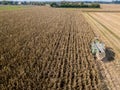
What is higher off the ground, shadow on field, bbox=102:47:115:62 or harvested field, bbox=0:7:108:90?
harvested field, bbox=0:7:108:90

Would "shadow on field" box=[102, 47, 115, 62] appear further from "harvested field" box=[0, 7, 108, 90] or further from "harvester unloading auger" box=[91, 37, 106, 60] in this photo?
"harvested field" box=[0, 7, 108, 90]

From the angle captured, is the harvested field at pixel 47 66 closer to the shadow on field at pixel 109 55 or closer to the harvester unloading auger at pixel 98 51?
the harvester unloading auger at pixel 98 51

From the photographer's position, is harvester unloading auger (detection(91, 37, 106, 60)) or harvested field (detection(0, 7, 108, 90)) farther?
harvester unloading auger (detection(91, 37, 106, 60))

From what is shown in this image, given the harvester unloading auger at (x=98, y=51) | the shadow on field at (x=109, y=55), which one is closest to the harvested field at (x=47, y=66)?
the harvester unloading auger at (x=98, y=51)

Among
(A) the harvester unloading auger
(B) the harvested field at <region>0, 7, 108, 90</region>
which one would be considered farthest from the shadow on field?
(B) the harvested field at <region>0, 7, 108, 90</region>

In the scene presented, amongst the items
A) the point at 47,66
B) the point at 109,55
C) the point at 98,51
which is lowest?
the point at 109,55

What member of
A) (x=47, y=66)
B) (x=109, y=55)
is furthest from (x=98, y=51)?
(x=47, y=66)

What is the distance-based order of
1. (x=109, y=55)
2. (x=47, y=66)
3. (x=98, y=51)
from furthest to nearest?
(x=109, y=55) < (x=98, y=51) < (x=47, y=66)

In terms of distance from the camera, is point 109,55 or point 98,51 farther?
point 109,55

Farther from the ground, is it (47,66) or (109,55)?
(47,66)

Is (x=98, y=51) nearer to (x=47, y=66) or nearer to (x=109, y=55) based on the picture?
(x=109, y=55)

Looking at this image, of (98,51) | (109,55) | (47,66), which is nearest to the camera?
(47,66)
